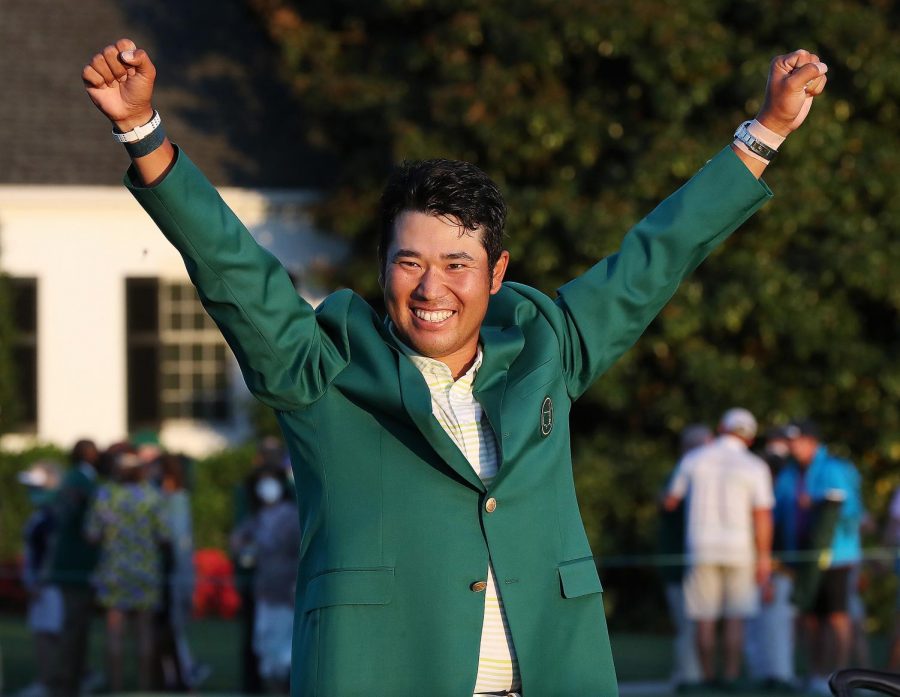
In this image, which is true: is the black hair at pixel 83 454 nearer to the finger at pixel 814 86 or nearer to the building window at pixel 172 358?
the building window at pixel 172 358

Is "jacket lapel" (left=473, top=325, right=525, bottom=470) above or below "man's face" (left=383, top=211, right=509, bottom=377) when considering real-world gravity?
below

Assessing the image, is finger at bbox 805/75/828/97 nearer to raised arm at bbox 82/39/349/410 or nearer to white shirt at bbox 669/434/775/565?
raised arm at bbox 82/39/349/410

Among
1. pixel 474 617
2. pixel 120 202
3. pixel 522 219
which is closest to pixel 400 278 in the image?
pixel 474 617

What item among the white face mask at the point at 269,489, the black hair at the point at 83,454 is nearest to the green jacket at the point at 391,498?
the white face mask at the point at 269,489

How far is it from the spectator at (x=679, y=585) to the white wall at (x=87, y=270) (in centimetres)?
847

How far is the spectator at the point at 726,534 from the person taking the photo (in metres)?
11.0

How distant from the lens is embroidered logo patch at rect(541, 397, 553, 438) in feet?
11.1

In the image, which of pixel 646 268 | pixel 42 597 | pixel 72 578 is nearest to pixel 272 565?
pixel 72 578

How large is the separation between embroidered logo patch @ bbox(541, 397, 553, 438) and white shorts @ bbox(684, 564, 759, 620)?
800cm

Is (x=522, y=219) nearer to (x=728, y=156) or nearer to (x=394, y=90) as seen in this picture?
(x=394, y=90)

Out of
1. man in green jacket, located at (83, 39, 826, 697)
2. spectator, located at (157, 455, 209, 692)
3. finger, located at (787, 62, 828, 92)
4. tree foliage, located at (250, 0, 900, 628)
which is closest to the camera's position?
man in green jacket, located at (83, 39, 826, 697)

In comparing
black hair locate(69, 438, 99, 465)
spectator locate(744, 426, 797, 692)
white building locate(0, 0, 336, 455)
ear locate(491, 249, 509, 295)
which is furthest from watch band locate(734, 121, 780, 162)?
white building locate(0, 0, 336, 455)

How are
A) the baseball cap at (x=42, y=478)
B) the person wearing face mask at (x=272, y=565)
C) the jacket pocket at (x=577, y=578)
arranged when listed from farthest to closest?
1. the baseball cap at (x=42, y=478)
2. the person wearing face mask at (x=272, y=565)
3. the jacket pocket at (x=577, y=578)

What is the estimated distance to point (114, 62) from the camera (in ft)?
9.94
